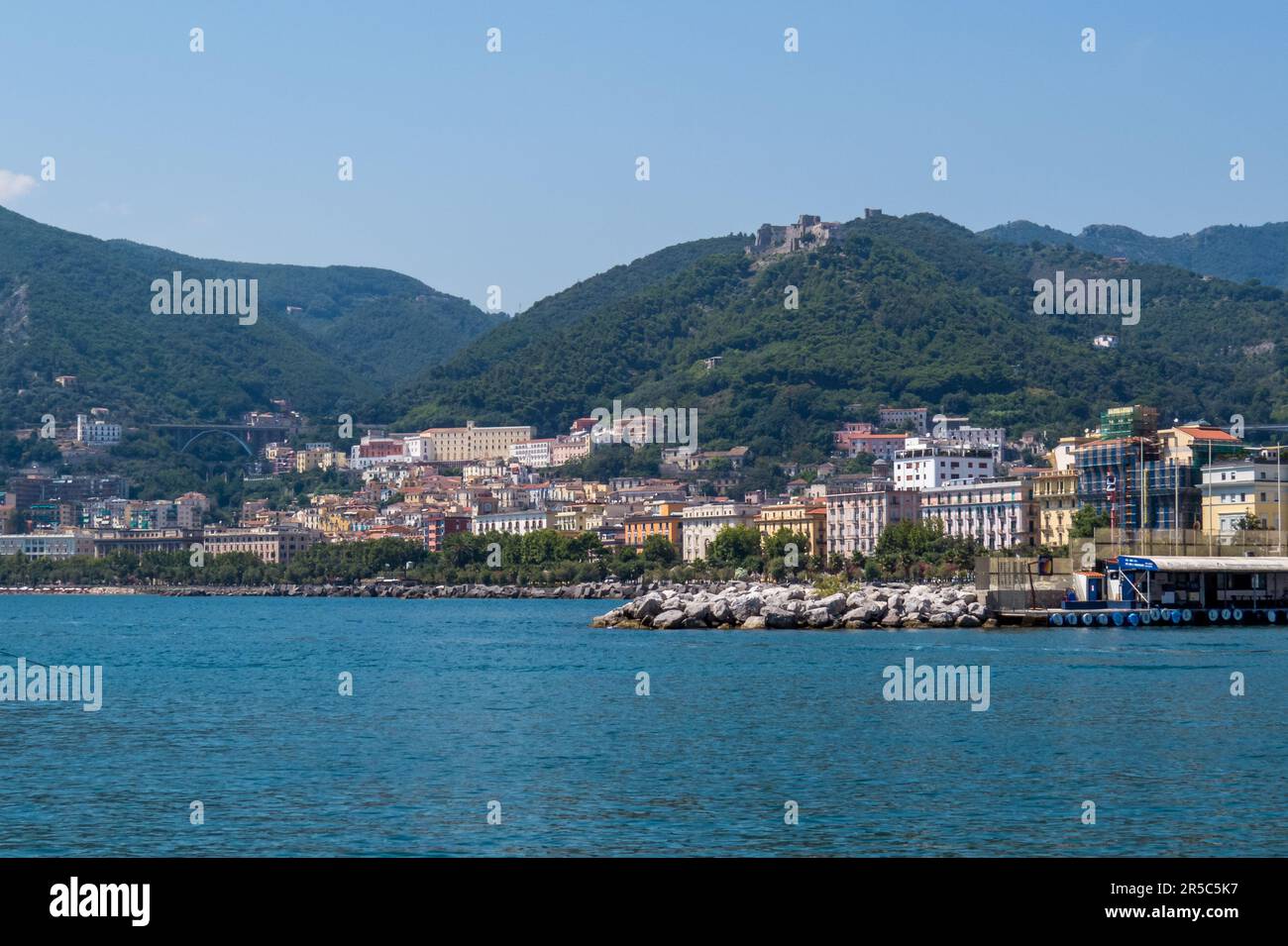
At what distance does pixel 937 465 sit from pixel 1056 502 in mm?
28864

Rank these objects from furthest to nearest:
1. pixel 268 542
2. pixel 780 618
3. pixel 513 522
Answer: pixel 268 542, pixel 513 522, pixel 780 618

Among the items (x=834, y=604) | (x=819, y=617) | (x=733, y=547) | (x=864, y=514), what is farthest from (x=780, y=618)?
(x=864, y=514)

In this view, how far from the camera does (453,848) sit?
52.5 ft

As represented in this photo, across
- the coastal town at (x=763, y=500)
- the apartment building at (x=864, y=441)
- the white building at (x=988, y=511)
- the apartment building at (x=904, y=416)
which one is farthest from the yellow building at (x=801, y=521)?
the apartment building at (x=904, y=416)

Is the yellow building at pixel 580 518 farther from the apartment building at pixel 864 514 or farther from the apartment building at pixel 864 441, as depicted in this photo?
the apartment building at pixel 864 441

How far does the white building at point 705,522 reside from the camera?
5118 inches

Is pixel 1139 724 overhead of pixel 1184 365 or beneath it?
beneath

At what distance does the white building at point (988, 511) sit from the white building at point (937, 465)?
8911mm

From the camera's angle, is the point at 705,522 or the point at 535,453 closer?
the point at 705,522

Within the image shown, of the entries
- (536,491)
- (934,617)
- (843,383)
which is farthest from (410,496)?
(934,617)

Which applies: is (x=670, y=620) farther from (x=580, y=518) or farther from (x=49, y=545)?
(x=49, y=545)

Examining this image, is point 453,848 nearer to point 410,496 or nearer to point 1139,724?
point 1139,724

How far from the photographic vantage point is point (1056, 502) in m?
104
